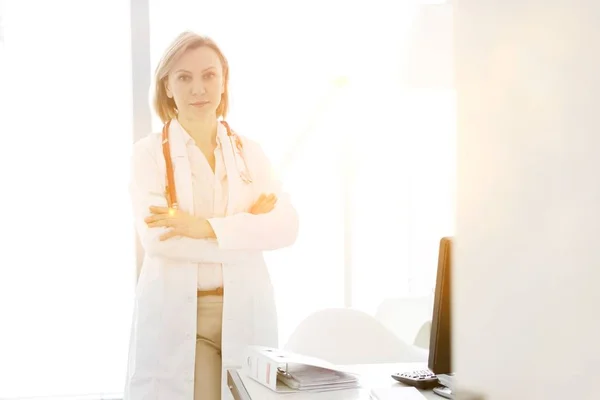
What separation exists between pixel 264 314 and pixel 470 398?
206cm

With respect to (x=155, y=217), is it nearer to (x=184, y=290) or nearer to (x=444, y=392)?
(x=184, y=290)

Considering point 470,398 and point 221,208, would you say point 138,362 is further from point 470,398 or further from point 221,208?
point 470,398

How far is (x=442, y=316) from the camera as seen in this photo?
1340 millimetres

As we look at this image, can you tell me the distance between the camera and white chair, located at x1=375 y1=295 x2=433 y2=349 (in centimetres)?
301

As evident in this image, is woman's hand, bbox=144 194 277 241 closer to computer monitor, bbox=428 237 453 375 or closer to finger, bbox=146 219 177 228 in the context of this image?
finger, bbox=146 219 177 228

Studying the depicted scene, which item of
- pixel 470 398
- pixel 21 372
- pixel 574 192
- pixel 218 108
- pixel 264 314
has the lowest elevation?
pixel 21 372

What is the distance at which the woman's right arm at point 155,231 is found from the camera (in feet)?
7.45

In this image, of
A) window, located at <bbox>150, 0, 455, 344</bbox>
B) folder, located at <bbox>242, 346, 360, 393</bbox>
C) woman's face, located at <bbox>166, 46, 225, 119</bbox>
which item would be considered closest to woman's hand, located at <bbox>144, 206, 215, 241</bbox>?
woman's face, located at <bbox>166, 46, 225, 119</bbox>

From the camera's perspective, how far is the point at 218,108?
2.75 meters

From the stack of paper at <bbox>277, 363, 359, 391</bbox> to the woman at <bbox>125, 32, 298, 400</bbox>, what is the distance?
0.91 meters

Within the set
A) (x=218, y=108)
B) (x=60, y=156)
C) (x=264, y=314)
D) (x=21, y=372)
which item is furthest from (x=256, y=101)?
(x=21, y=372)

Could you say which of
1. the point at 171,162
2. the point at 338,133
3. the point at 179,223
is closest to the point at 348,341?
the point at 179,223

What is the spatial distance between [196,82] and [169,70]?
0.14 meters

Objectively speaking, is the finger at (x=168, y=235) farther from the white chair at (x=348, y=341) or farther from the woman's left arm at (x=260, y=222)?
the white chair at (x=348, y=341)
